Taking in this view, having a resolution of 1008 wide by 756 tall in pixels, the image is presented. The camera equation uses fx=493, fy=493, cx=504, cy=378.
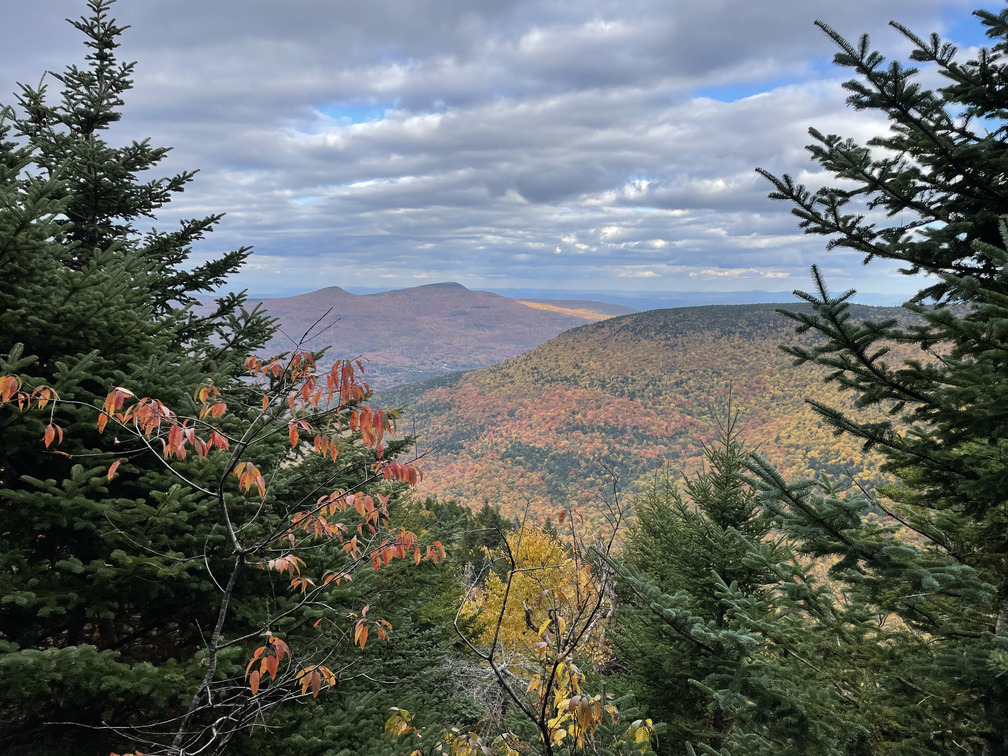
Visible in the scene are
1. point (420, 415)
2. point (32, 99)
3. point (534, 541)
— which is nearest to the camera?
point (32, 99)

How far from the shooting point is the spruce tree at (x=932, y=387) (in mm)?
2775

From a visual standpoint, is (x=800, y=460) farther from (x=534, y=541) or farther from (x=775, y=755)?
(x=775, y=755)

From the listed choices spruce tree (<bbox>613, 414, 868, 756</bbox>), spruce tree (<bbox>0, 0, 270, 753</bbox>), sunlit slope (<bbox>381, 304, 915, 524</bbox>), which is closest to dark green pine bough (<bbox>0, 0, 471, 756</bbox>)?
spruce tree (<bbox>0, 0, 270, 753</bbox>)

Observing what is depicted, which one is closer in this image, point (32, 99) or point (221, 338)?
point (32, 99)

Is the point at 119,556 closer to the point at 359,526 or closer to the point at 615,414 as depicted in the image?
the point at 359,526

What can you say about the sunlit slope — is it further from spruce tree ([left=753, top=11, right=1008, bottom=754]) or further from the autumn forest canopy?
spruce tree ([left=753, top=11, right=1008, bottom=754])

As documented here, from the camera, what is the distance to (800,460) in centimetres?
9931

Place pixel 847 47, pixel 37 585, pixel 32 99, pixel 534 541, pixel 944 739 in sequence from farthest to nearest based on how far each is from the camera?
pixel 534 541 < pixel 32 99 < pixel 37 585 < pixel 944 739 < pixel 847 47

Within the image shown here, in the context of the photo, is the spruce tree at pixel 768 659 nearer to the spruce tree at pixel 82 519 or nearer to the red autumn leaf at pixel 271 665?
the red autumn leaf at pixel 271 665

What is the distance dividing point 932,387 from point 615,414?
17333cm

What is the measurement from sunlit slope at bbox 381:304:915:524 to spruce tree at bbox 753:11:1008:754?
101231 mm

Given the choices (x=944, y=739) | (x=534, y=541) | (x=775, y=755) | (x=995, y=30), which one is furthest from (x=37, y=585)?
(x=534, y=541)

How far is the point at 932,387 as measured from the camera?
10.2ft

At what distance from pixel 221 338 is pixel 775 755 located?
860 centimetres
